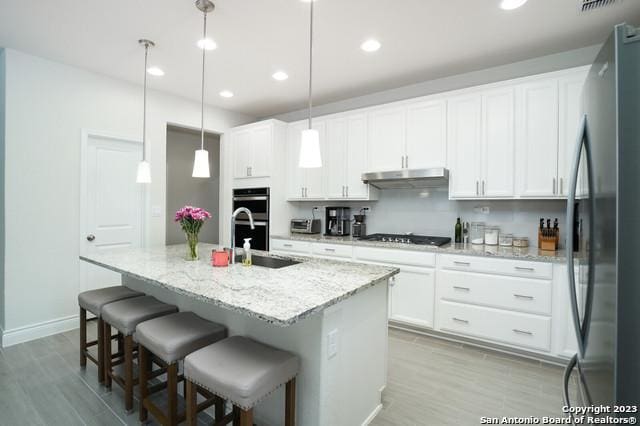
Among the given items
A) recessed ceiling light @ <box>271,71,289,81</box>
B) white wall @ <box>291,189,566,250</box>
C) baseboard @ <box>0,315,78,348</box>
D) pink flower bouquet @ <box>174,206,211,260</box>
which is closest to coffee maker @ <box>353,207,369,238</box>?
white wall @ <box>291,189,566,250</box>

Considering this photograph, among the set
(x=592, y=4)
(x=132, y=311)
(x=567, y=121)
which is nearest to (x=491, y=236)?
(x=567, y=121)

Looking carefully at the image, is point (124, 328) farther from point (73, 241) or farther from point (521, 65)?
point (521, 65)

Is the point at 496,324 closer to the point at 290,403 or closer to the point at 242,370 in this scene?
the point at 290,403

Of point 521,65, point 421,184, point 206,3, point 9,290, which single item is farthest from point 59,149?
point 521,65

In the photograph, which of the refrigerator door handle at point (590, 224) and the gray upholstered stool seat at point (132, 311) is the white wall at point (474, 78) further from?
the gray upholstered stool seat at point (132, 311)

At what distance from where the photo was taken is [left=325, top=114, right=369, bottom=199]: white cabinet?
3.84m

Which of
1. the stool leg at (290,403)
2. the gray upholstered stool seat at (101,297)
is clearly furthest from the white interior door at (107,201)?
the stool leg at (290,403)

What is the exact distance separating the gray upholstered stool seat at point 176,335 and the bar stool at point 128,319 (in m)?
0.18

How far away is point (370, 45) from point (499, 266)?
2.25 m

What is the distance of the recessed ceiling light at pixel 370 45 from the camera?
2748 millimetres

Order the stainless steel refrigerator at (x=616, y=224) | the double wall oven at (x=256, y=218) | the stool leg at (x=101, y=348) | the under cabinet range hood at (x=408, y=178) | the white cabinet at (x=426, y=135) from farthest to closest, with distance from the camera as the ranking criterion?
the double wall oven at (x=256, y=218) < the white cabinet at (x=426, y=135) < the under cabinet range hood at (x=408, y=178) < the stool leg at (x=101, y=348) < the stainless steel refrigerator at (x=616, y=224)

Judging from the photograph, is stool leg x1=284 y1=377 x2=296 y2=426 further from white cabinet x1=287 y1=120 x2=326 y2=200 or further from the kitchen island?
white cabinet x1=287 y1=120 x2=326 y2=200

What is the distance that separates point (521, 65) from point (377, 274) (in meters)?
2.80

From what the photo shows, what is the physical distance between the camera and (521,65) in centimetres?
315
